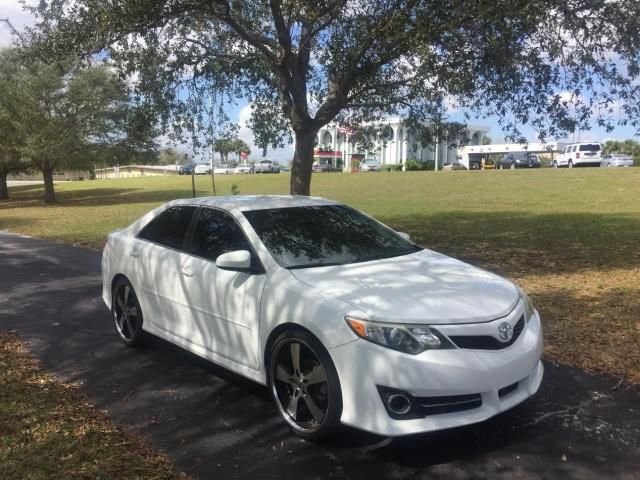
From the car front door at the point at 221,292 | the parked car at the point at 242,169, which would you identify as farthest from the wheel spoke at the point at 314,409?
the parked car at the point at 242,169

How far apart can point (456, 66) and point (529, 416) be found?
565 centimetres

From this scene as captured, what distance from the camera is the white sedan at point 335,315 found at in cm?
333

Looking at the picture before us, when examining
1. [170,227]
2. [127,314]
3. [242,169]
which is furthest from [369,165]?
[170,227]

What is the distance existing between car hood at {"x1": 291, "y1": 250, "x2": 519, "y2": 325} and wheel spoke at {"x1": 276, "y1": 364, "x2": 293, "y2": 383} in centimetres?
60

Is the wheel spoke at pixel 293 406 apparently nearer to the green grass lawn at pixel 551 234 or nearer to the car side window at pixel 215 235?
the car side window at pixel 215 235

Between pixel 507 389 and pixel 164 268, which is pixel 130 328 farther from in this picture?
pixel 507 389

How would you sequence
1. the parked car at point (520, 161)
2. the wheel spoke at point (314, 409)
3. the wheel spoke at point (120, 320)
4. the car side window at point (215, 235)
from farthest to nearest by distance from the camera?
the parked car at point (520, 161), the wheel spoke at point (120, 320), the car side window at point (215, 235), the wheel spoke at point (314, 409)

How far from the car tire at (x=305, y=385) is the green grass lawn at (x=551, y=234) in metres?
2.62

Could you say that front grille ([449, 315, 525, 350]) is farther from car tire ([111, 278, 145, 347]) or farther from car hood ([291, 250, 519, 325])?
car tire ([111, 278, 145, 347])

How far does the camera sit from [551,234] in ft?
42.0

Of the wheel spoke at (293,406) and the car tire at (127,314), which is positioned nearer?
the wheel spoke at (293,406)

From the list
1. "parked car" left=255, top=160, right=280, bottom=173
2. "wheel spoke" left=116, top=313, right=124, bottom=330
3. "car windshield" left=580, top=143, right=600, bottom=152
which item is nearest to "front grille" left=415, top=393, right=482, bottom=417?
"wheel spoke" left=116, top=313, right=124, bottom=330

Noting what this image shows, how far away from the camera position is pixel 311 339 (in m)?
3.62

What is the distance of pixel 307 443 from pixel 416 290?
119 cm
